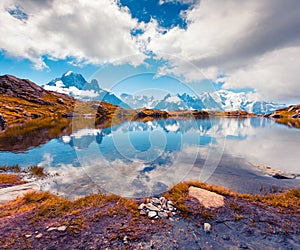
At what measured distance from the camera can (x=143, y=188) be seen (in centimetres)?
1850

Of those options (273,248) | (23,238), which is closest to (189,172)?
(273,248)

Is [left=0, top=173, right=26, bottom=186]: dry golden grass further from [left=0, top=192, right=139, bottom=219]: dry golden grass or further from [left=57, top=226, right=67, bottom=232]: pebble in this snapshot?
[left=57, top=226, right=67, bottom=232]: pebble

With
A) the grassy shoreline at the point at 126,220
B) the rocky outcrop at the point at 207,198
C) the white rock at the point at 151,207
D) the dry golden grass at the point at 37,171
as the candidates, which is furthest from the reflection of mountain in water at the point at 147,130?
the rocky outcrop at the point at 207,198

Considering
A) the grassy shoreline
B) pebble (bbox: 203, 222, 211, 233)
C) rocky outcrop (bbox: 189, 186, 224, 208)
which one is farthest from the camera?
rocky outcrop (bbox: 189, 186, 224, 208)

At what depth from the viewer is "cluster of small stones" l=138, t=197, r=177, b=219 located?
12.6 metres

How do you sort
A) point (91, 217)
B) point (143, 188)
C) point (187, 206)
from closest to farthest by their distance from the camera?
point (91, 217)
point (187, 206)
point (143, 188)

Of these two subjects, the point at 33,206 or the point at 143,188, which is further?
the point at 143,188

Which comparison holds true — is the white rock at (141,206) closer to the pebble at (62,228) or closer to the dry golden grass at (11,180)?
the pebble at (62,228)

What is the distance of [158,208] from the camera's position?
13.4m

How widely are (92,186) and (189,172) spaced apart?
14.4 m

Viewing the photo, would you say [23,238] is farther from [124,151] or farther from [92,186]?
[124,151]

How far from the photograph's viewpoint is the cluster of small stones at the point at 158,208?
12.6 metres

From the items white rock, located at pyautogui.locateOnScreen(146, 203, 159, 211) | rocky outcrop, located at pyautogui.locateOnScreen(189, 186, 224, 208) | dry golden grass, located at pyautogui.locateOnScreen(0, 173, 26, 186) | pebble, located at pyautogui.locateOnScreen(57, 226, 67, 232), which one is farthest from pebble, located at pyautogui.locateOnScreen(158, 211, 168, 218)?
dry golden grass, located at pyautogui.locateOnScreen(0, 173, 26, 186)

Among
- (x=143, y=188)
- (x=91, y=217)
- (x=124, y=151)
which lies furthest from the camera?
(x=124, y=151)
